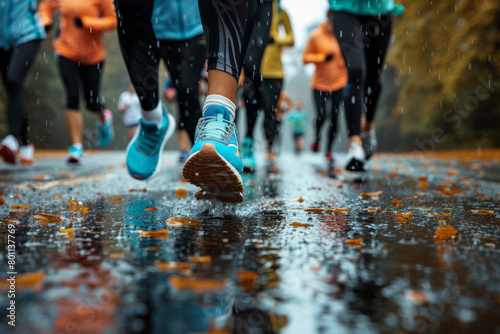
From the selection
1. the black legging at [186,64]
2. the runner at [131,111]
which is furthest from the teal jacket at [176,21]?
the runner at [131,111]

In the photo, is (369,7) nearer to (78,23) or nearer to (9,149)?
(78,23)

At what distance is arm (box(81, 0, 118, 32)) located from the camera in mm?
5645

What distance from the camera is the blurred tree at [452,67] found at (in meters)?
12.8

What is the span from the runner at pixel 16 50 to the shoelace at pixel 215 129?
13.0ft

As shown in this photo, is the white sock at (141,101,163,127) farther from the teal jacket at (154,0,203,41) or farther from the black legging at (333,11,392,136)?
the black legging at (333,11,392,136)

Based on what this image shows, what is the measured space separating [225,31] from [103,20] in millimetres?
4013

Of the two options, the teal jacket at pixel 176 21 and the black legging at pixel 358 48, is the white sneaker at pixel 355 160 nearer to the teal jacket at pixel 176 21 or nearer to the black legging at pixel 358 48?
the black legging at pixel 358 48

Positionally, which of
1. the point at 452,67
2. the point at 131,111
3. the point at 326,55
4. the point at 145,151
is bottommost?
the point at 145,151

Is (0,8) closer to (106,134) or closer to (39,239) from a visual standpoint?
(106,134)

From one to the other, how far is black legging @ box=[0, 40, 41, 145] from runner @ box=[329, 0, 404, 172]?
3.38 meters

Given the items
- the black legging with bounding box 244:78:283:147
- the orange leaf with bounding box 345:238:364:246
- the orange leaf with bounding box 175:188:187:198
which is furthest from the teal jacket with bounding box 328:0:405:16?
the orange leaf with bounding box 345:238:364:246

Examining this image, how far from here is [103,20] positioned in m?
5.70

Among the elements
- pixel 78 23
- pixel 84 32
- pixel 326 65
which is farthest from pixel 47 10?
pixel 326 65

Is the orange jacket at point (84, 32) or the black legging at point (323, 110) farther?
the black legging at point (323, 110)
